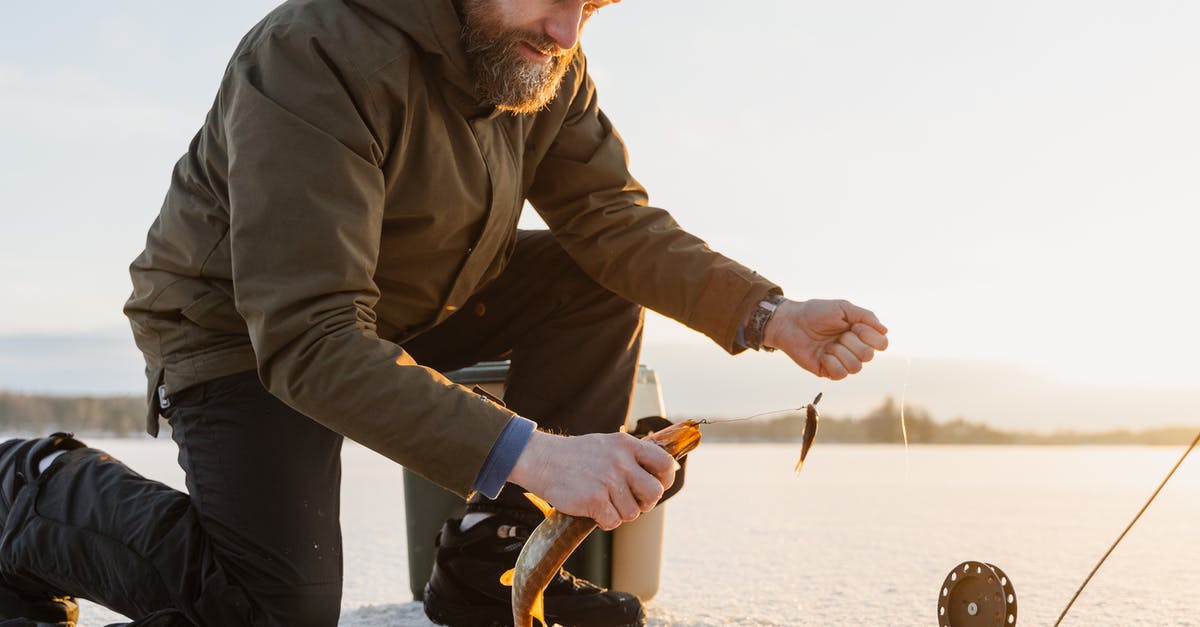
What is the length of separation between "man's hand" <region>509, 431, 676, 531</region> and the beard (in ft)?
2.45

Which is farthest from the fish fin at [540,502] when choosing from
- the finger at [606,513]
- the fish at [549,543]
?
the finger at [606,513]

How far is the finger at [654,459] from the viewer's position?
1.53 m

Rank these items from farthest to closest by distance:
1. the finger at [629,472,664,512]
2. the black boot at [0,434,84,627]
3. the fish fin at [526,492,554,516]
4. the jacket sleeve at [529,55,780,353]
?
the jacket sleeve at [529,55,780,353]
the black boot at [0,434,84,627]
the fish fin at [526,492,554,516]
the finger at [629,472,664,512]

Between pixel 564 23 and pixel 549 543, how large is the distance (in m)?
0.93

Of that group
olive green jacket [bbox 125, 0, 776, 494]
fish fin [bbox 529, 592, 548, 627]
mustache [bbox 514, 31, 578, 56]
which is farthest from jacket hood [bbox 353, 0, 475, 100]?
fish fin [bbox 529, 592, 548, 627]

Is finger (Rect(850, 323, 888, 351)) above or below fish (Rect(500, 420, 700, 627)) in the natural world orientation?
above

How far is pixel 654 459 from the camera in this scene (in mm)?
1525

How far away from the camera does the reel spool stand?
1.79 metres

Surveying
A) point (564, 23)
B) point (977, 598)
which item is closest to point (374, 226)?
point (564, 23)

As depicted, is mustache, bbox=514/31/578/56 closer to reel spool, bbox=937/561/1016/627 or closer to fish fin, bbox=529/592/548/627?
fish fin, bbox=529/592/548/627

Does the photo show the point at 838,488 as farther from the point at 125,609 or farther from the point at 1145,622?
the point at 125,609

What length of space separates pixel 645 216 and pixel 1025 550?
86.2 inches

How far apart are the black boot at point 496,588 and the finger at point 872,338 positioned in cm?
77

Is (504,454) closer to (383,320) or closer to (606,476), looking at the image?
(606,476)
